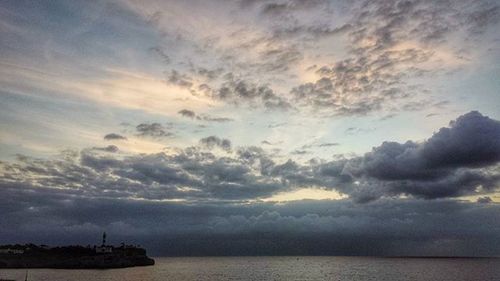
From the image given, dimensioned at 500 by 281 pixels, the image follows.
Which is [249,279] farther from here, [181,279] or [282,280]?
[181,279]

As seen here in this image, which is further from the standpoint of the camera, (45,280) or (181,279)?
(181,279)

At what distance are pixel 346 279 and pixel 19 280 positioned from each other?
416ft

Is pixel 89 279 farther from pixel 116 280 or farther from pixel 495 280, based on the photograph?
pixel 495 280

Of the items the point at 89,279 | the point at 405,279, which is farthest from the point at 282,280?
the point at 89,279

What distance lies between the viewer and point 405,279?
7185 inches

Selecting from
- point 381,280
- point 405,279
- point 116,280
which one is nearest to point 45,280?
point 116,280

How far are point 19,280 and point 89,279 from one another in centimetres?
2771

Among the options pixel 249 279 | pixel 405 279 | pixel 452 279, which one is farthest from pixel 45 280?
pixel 452 279

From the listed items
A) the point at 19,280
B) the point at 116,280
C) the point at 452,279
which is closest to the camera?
the point at 19,280

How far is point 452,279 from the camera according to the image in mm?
184625

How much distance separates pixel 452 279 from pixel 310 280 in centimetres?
6092

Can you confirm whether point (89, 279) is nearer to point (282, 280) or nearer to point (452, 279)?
point (282, 280)

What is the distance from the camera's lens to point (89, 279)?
17512 centimetres

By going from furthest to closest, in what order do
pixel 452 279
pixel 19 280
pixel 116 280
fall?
pixel 452 279 < pixel 116 280 < pixel 19 280
